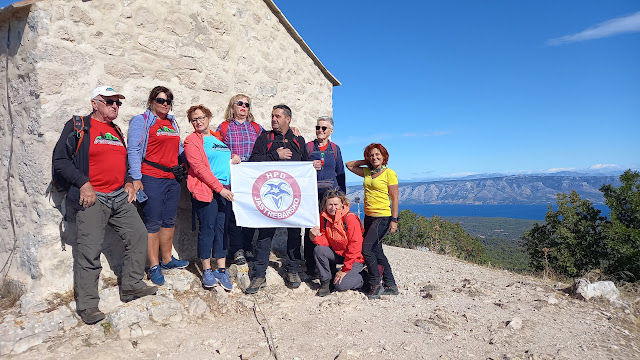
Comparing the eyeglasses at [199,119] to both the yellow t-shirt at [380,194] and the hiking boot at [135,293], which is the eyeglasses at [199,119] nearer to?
the hiking boot at [135,293]

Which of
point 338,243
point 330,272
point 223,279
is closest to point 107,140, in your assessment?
A: point 223,279

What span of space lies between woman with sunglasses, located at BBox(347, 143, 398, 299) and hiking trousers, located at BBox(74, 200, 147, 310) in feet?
8.56

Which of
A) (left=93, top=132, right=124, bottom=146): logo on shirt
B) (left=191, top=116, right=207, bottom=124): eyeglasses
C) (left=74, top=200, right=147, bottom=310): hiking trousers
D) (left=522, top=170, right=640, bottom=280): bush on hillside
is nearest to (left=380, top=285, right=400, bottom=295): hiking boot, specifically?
(left=74, top=200, right=147, bottom=310): hiking trousers

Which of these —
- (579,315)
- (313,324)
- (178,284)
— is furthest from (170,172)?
(579,315)

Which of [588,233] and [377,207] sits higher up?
[377,207]

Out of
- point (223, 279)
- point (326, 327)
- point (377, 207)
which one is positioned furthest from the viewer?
point (377, 207)

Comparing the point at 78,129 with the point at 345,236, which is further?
the point at 345,236

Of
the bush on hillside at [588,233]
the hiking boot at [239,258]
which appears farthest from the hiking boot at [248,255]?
the bush on hillside at [588,233]

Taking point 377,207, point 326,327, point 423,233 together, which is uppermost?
point 377,207

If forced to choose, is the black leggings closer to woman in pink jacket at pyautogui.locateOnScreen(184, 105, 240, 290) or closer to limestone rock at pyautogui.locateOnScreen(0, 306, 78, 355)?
woman in pink jacket at pyautogui.locateOnScreen(184, 105, 240, 290)

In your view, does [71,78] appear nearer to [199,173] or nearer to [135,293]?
[199,173]

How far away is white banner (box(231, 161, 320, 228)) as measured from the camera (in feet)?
14.6

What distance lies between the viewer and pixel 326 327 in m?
3.73

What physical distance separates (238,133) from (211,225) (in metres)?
1.22
